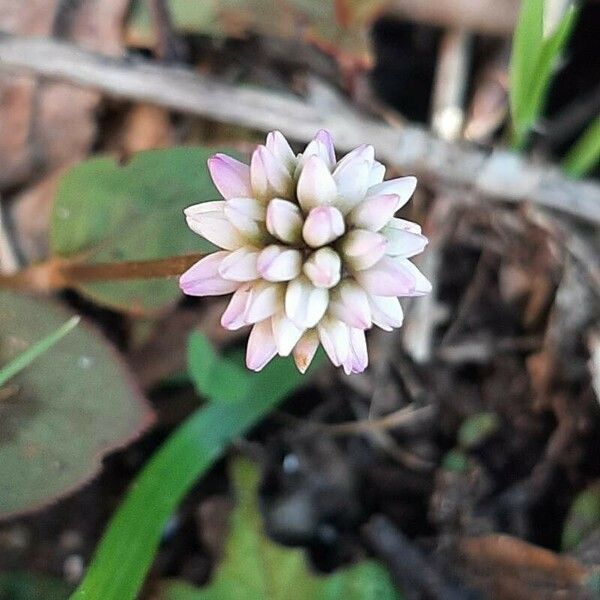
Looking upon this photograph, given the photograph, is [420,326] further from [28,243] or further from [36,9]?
[36,9]

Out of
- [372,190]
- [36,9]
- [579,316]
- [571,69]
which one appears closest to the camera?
[372,190]

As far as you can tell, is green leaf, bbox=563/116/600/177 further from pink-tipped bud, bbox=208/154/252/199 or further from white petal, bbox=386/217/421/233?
pink-tipped bud, bbox=208/154/252/199

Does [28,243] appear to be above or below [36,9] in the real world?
below

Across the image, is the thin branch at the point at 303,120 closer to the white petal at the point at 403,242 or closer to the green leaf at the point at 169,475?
the green leaf at the point at 169,475

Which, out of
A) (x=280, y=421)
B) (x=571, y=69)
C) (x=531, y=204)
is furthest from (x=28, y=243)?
(x=571, y=69)

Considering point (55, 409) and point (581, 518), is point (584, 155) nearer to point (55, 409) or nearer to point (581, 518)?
point (581, 518)

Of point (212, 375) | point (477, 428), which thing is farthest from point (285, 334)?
point (477, 428)

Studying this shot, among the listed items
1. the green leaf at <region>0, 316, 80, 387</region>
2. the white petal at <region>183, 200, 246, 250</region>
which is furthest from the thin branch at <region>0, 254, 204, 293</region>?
the white petal at <region>183, 200, 246, 250</region>
